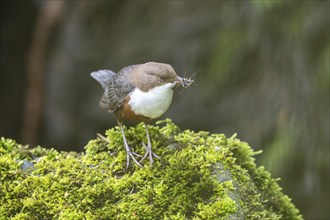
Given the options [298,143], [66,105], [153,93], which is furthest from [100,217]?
[66,105]

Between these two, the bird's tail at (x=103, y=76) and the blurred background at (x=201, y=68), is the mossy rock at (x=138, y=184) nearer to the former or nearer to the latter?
the bird's tail at (x=103, y=76)

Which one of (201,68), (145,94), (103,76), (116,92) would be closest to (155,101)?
(145,94)

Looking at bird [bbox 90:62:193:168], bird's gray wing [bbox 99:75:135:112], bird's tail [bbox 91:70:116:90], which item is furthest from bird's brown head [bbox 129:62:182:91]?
bird's tail [bbox 91:70:116:90]

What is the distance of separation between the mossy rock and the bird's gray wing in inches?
7.7

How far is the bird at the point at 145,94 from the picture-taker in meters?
Result: 3.31

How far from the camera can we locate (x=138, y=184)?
315 cm

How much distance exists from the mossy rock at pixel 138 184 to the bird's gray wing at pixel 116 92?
20cm

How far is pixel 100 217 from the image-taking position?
295 cm

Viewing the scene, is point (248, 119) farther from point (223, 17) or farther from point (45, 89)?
point (45, 89)

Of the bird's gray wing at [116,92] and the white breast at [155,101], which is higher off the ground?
the bird's gray wing at [116,92]

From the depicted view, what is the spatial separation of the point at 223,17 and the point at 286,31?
0.99m

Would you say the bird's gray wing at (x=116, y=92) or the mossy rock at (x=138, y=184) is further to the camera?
the bird's gray wing at (x=116, y=92)

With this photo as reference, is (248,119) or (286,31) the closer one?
(286,31)

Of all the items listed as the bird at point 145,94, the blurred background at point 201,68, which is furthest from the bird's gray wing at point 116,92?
the blurred background at point 201,68
